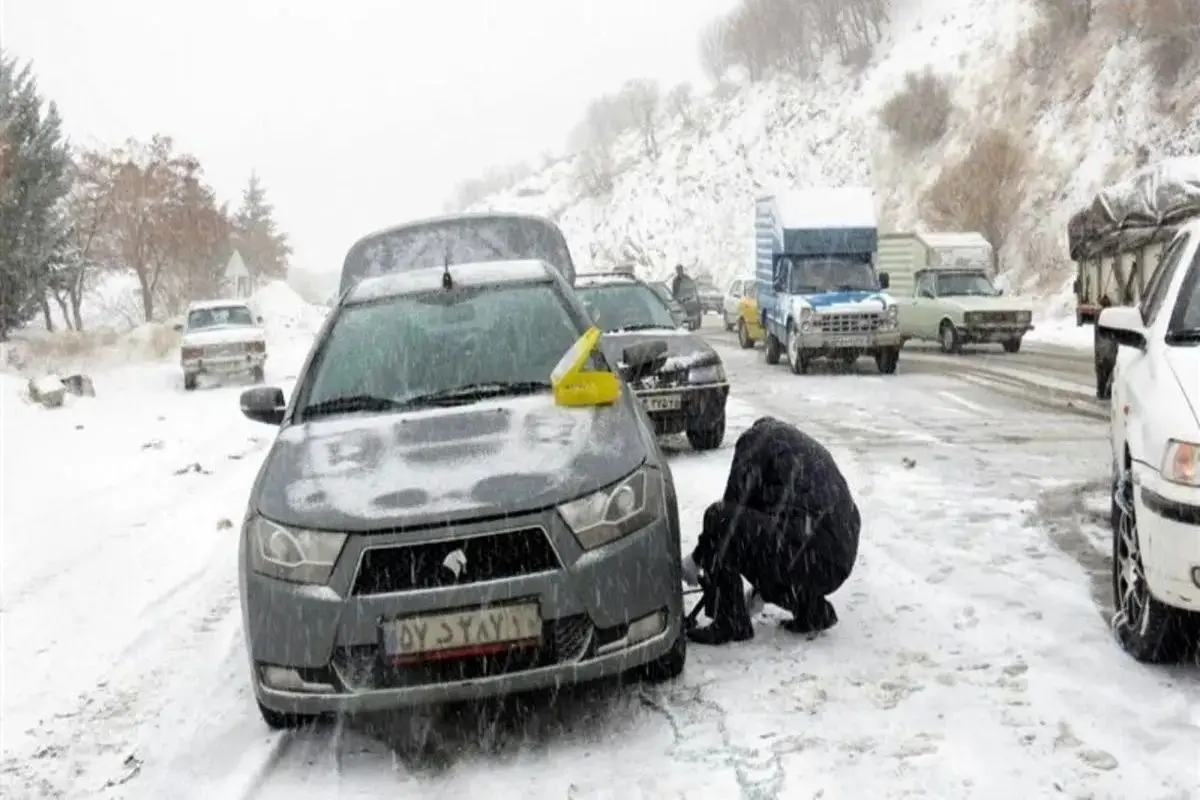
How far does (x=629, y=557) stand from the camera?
13.6 feet

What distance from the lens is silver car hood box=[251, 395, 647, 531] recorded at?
4.04 meters

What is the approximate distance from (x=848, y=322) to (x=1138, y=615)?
46.5 feet

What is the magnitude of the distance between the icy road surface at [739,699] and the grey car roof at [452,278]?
6.09ft

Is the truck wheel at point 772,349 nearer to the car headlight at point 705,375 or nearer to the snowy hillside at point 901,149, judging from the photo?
the car headlight at point 705,375

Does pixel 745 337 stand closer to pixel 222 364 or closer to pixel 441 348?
pixel 222 364

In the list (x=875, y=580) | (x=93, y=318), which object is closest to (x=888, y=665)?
(x=875, y=580)

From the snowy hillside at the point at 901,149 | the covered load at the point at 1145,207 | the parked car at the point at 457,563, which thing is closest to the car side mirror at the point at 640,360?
the parked car at the point at 457,563

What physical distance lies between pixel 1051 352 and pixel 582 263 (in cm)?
6824

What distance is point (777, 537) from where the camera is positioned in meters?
4.96

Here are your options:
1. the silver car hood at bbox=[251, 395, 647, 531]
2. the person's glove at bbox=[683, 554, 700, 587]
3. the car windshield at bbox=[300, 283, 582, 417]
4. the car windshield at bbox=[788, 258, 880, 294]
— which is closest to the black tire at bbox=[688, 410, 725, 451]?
the car windshield at bbox=[300, 283, 582, 417]

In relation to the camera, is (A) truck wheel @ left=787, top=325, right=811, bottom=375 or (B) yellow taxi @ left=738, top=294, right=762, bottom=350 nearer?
(A) truck wheel @ left=787, top=325, right=811, bottom=375

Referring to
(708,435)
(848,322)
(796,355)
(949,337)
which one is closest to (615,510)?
(708,435)

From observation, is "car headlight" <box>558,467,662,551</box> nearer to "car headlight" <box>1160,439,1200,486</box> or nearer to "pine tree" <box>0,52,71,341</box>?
"car headlight" <box>1160,439,1200,486</box>

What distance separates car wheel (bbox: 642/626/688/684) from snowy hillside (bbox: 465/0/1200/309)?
1329 inches
